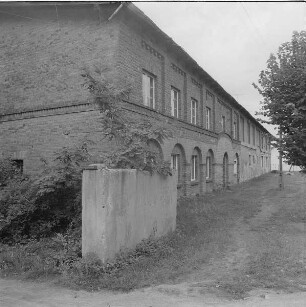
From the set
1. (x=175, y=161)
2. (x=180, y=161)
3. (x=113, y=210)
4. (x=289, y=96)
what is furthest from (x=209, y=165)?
(x=113, y=210)

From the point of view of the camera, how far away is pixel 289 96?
10508mm

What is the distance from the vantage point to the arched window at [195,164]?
59.3ft

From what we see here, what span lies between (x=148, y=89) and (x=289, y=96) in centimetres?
509

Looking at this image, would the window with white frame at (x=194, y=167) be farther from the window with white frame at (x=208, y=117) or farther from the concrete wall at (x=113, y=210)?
the concrete wall at (x=113, y=210)

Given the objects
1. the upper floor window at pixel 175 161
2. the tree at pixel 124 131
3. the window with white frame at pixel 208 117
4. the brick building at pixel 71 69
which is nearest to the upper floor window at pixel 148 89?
the brick building at pixel 71 69

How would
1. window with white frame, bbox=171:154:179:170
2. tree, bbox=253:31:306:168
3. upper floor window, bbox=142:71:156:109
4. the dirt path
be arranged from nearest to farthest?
the dirt path
tree, bbox=253:31:306:168
upper floor window, bbox=142:71:156:109
window with white frame, bbox=171:154:179:170

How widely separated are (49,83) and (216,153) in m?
12.1

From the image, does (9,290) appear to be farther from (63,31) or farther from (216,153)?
(216,153)

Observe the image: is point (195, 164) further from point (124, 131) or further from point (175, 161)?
point (124, 131)

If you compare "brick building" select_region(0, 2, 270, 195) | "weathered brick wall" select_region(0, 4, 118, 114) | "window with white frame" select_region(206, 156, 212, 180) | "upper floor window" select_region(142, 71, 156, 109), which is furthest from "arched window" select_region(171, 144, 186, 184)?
"weathered brick wall" select_region(0, 4, 118, 114)

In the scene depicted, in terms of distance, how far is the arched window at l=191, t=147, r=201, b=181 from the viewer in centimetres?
1808

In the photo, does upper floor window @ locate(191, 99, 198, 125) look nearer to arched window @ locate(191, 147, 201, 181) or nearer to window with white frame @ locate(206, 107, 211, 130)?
arched window @ locate(191, 147, 201, 181)

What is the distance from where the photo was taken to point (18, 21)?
1282 cm

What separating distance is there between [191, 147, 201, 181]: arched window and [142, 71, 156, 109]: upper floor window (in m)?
5.24
